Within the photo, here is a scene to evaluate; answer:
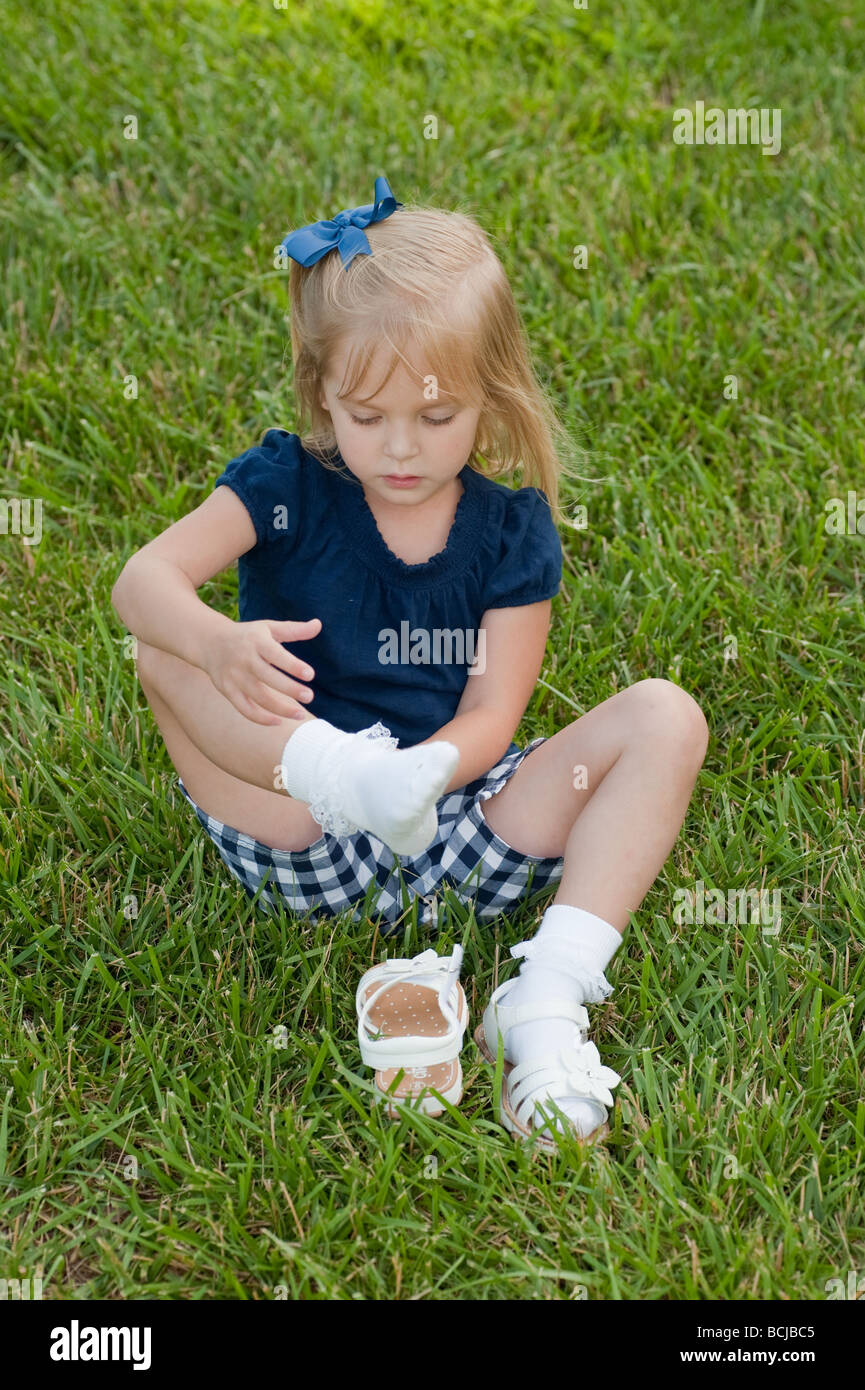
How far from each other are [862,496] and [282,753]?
1.55m

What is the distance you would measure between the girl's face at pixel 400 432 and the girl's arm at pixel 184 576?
189mm

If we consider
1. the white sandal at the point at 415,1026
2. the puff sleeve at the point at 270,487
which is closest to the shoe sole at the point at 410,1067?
the white sandal at the point at 415,1026

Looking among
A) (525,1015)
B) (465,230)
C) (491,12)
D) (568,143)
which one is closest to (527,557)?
(465,230)

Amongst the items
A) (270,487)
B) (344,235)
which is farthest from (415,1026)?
(344,235)

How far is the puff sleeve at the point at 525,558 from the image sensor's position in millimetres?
1993

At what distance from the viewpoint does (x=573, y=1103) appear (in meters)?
1.72

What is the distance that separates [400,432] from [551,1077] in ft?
2.78

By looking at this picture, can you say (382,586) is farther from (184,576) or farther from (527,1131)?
(527,1131)

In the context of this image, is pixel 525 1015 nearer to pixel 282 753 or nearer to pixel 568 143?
pixel 282 753

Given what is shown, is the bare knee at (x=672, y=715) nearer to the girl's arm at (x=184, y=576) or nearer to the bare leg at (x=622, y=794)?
the bare leg at (x=622, y=794)

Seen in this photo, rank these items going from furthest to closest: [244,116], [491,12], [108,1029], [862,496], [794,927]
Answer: [491,12] → [244,116] → [862,496] → [794,927] → [108,1029]

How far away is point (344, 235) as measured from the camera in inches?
73.9

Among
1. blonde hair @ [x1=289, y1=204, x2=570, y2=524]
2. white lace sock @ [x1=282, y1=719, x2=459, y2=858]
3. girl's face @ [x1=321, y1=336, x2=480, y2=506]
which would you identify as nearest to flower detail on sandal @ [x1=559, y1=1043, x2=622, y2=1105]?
white lace sock @ [x1=282, y1=719, x2=459, y2=858]

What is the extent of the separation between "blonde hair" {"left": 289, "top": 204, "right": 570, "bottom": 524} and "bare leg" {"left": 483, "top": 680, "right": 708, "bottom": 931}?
453mm
